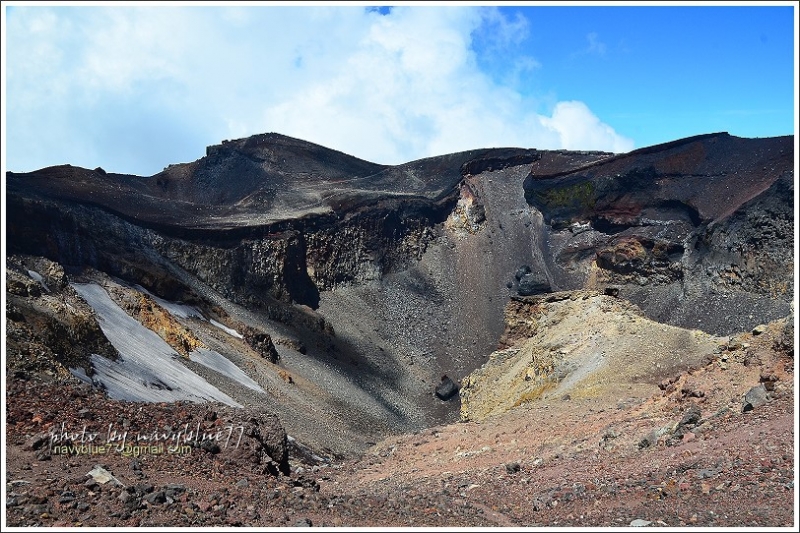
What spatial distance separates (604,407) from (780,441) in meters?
8.34

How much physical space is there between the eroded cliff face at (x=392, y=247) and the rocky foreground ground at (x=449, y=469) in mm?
10952

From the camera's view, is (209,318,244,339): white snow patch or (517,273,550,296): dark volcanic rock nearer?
(209,318,244,339): white snow patch

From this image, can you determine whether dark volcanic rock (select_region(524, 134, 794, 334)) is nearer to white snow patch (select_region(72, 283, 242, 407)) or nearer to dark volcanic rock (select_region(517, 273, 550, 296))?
dark volcanic rock (select_region(517, 273, 550, 296))

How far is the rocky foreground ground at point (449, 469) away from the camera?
342 inches

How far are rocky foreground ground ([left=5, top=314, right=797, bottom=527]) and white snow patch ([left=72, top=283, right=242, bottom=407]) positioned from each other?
216 inches

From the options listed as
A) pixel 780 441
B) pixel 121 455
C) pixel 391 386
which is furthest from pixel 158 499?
pixel 391 386

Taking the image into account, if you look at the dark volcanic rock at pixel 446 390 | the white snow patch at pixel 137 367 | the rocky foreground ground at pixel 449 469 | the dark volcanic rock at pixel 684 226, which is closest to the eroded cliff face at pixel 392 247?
the dark volcanic rock at pixel 684 226

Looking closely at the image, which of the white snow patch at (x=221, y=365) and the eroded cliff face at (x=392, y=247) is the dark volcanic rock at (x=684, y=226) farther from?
the white snow patch at (x=221, y=365)

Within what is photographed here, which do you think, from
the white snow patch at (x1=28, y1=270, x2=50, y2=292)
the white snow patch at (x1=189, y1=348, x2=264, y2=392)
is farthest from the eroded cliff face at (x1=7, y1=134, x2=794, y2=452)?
the white snow patch at (x1=28, y1=270, x2=50, y2=292)

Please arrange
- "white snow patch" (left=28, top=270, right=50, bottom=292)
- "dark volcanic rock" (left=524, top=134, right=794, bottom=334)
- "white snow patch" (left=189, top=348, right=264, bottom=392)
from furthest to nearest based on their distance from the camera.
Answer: "dark volcanic rock" (left=524, top=134, right=794, bottom=334)
"white snow patch" (left=189, top=348, right=264, bottom=392)
"white snow patch" (left=28, top=270, right=50, bottom=292)

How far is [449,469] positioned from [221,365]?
15.7 meters

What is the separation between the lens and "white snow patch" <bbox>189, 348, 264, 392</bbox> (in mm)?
28094

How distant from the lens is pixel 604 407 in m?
18.6

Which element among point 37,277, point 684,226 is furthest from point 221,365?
point 684,226
